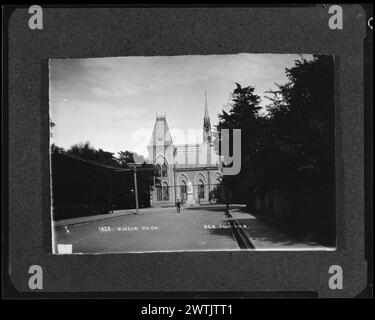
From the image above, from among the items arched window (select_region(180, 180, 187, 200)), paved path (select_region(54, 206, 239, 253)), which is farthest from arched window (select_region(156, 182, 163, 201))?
paved path (select_region(54, 206, 239, 253))

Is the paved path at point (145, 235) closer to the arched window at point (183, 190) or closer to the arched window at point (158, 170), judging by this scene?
the arched window at point (183, 190)

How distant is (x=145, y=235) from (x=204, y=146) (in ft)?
3.07

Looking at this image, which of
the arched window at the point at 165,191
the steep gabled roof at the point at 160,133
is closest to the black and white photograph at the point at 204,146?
the steep gabled roof at the point at 160,133

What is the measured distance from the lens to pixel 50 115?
336 centimetres

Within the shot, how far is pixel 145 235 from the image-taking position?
133 inches

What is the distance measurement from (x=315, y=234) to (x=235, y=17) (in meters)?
1.92

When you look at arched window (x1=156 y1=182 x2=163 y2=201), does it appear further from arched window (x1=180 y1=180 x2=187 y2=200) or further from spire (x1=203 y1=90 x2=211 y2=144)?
spire (x1=203 y1=90 x2=211 y2=144)

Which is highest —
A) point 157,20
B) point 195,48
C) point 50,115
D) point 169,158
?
point 157,20

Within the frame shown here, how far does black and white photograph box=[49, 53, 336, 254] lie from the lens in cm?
333

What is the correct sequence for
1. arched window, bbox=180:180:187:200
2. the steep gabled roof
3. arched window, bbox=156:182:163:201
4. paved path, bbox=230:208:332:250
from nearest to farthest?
paved path, bbox=230:208:332:250 → the steep gabled roof → arched window, bbox=180:180:187:200 → arched window, bbox=156:182:163:201

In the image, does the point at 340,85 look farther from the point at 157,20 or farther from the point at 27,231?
the point at 27,231

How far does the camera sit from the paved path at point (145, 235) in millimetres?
3344

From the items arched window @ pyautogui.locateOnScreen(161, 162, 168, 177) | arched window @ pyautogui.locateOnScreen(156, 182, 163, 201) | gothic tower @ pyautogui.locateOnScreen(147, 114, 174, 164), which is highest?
gothic tower @ pyautogui.locateOnScreen(147, 114, 174, 164)

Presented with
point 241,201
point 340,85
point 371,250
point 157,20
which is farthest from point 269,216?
point 157,20
